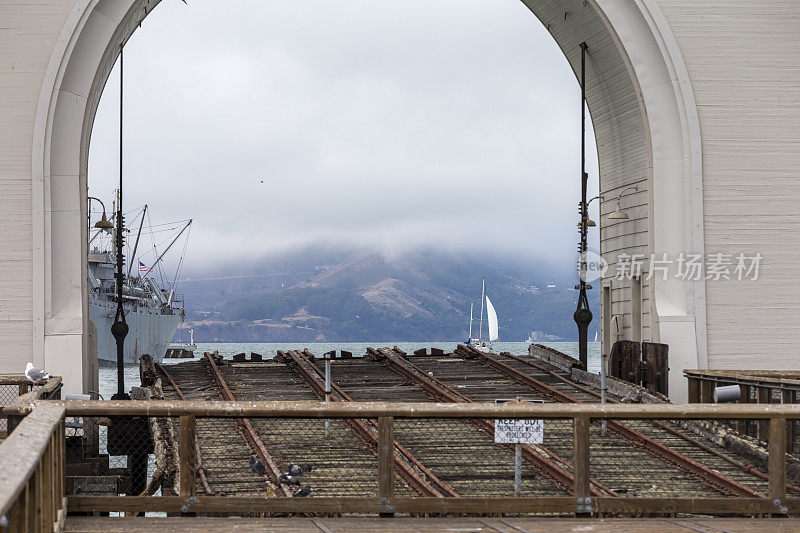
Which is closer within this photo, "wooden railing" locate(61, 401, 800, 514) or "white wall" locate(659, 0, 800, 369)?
"wooden railing" locate(61, 401, 800, 514)

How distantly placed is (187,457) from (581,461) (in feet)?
9.14

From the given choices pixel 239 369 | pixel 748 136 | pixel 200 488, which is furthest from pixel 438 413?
pixel 239 369

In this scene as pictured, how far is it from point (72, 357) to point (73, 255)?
1.82 m

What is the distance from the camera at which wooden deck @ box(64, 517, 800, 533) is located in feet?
21.0

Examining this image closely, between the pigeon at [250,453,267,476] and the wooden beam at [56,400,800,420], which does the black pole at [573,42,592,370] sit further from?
the wooden beam at [56,400,800,420]

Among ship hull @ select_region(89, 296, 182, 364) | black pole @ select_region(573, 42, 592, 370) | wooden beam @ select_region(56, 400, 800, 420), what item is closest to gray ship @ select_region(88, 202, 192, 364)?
ship hull @ select_region(89, 296, 182, 364)

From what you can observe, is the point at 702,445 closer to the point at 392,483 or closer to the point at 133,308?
the point at 392,483

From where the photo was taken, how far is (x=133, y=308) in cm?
11519

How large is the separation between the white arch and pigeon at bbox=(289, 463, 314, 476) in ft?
21.6

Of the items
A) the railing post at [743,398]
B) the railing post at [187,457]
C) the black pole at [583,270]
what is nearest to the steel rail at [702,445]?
the railing post at [743,398]

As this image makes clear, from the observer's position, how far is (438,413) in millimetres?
7043

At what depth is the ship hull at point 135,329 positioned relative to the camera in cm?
11106

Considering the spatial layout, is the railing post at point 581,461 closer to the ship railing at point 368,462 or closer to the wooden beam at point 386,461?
the ship railing at point 368,462

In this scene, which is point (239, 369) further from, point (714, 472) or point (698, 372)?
point (714, 472)
